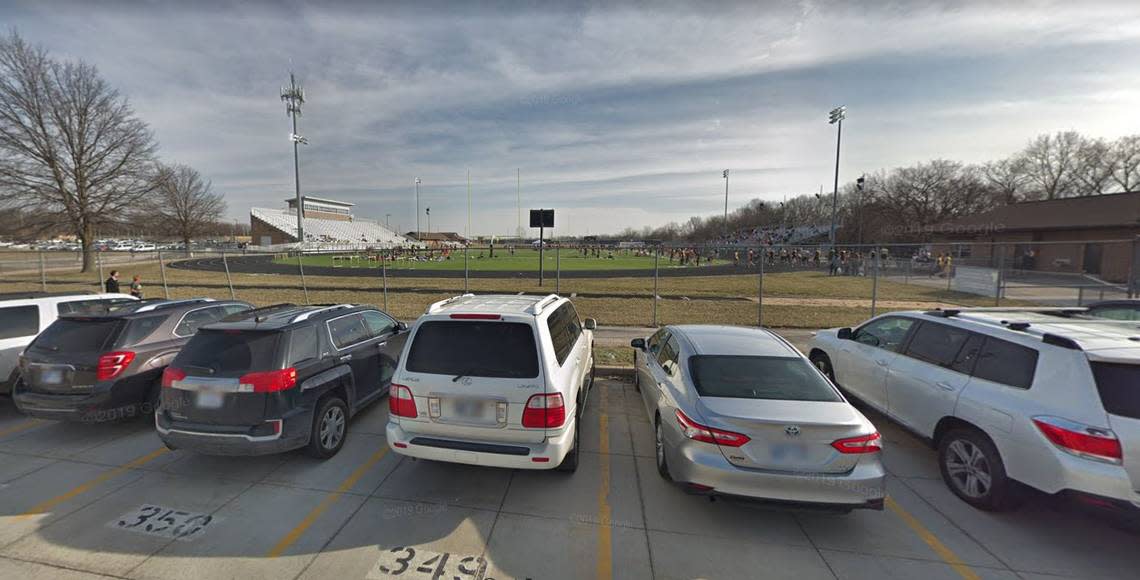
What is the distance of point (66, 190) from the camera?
25938mm

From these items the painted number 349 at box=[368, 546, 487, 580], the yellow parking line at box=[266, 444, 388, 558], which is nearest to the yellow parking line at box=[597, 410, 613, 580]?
the painted number 349 at box=[368, 546, 487, 580]

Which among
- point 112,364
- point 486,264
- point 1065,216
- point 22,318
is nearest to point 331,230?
point 486,264

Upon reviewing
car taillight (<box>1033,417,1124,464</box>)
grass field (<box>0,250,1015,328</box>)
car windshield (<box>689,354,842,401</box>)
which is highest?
car windshield (<box>689,354,842,401</box>)

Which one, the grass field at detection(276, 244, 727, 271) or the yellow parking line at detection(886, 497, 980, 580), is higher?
the grass field at detection(276, 244, 727, 271)

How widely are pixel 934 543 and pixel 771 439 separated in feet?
5.31

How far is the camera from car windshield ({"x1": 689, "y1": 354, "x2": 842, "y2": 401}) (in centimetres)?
373

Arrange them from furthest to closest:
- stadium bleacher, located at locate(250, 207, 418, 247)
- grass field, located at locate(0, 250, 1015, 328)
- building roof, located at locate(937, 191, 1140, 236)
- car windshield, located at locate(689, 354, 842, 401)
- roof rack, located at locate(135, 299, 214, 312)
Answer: stadium bleacher, located at locate(250, 207, 418, 247) → building roof, located at locate(937, 191, 1140, 236) → grass field, located at locate(0, 250, 1015, 328) → roof rack, located at locate(135, 299, 214, 312) → car windshield, located at locate(689, 354, 842, 401)

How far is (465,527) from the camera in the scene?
3.50 metres

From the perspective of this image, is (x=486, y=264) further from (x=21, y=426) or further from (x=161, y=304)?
(x=21, y=426)

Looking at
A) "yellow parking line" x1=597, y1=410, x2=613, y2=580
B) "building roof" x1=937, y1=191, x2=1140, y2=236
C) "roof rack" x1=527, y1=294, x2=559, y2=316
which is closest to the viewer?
"yellow parking line" x1=597, y1=410, x2=613, y2=580

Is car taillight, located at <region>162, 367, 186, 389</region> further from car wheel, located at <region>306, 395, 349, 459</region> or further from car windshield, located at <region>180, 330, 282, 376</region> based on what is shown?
car wheel, located at <region>306, 395, 349, 459</region>

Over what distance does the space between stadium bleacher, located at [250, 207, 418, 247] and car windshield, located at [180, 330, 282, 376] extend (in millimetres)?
75986

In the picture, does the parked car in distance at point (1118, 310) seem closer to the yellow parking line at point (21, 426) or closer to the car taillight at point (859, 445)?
the car taillight at point (859, 445)

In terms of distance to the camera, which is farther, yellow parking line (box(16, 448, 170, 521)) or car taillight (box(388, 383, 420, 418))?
car taillight (box(388, 383, 420, 418))
